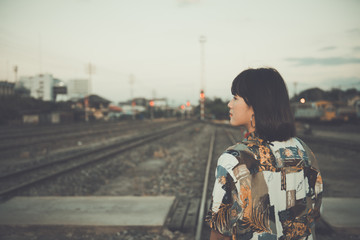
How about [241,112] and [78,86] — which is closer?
[241,112]

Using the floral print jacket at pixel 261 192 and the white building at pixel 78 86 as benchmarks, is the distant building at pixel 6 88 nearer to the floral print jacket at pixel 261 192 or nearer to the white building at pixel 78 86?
the floral print jacket at pixel 261 192

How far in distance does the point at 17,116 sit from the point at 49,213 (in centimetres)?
3952

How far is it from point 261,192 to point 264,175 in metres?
0.09

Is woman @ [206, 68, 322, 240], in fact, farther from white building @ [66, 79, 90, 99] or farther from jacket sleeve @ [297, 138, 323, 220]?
white building @ [66, 79, 90, 99]

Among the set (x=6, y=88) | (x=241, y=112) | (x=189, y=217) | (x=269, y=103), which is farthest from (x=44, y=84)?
(x=269, y=103)

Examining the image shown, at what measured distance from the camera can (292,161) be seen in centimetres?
155

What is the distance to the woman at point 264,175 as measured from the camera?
1.45m

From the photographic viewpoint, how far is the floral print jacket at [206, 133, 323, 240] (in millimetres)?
1445

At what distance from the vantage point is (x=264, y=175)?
4.82 ft

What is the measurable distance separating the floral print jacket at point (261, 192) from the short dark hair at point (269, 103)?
6 centimetres

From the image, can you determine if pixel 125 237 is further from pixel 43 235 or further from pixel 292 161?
pixel 292 161

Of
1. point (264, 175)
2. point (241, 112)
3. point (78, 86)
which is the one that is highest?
point (78, 86)

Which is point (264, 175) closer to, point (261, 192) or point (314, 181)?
point (261, 192)

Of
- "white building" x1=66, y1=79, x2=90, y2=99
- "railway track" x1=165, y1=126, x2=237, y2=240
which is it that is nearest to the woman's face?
"railway track" x1=165, y1=126, x2=237, y2=240
